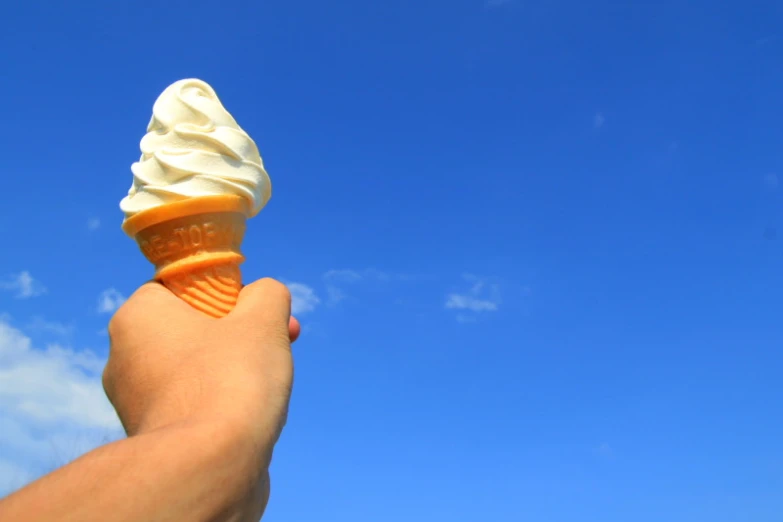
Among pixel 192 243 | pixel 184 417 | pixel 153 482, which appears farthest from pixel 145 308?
pixel 153 482

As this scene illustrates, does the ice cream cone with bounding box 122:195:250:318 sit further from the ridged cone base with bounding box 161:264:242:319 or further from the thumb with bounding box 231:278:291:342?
the thumb with bounding box 231:278:291:342

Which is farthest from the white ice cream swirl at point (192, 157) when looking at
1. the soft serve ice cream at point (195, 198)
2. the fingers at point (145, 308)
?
the fingers at point (145, 308)

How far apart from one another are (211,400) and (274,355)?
0.43 meters

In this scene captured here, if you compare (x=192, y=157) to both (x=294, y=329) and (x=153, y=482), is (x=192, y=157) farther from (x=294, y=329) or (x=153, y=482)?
(x=153, y=482)

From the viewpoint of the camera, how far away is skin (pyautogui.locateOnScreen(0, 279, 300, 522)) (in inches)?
64.6

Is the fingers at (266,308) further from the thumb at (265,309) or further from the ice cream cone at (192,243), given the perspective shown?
the ice cream cone at (192,243)

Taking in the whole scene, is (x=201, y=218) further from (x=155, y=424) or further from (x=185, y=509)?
Result: (x=185, y=509)

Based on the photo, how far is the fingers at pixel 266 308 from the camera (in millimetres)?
2664

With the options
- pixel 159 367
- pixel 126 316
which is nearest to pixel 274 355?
pixel 159 367

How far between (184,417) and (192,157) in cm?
195

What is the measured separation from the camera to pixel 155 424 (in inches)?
83.4

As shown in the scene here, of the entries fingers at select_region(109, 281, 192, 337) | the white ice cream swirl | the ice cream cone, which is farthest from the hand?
the white ice cream swirl

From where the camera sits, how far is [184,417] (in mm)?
2043

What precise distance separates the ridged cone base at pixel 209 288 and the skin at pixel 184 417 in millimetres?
170
